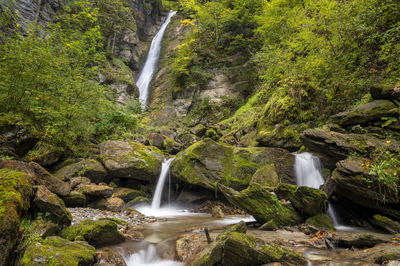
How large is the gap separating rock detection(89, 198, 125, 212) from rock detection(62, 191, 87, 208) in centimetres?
34

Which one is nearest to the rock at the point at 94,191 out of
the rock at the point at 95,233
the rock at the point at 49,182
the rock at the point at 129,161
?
Answer: the rock at the point at 49,182

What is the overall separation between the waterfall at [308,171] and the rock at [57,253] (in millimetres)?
6803

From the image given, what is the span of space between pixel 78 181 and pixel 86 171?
623 millimetres

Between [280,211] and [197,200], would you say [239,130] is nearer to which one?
[197,200]

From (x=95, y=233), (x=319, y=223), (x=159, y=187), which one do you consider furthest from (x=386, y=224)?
(x=159, y=187)

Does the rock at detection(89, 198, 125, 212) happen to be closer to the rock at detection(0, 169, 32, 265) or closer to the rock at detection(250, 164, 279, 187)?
the rock at detection(0, 169, 32, 265)

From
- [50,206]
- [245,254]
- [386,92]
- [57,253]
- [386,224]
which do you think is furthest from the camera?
[386,92]

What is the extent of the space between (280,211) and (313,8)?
35.5 ft

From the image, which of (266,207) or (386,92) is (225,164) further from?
(386,92)

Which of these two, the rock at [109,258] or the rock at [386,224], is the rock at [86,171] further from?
the rock at [386,224]

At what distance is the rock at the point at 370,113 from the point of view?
558cm

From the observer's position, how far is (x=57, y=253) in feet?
9.02

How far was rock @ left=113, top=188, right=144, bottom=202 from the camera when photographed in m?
7.96

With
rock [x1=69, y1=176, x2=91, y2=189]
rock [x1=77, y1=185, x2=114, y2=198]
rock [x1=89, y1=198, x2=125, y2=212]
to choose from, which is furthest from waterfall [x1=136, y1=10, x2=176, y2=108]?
rock [x1=89, y1=198, x2=125, y2=212]
